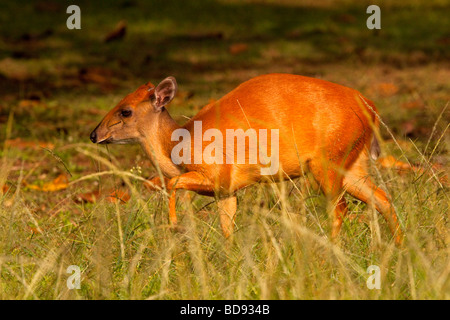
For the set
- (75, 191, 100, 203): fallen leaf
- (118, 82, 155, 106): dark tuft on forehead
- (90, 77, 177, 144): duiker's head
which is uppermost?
(118, 82, 155, 106): dark tuft on forehead

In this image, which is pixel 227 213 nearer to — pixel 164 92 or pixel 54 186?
pixel 164 92

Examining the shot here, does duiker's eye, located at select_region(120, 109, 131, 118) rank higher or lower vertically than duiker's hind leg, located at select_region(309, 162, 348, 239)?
higher

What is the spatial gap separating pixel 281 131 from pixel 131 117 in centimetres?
88

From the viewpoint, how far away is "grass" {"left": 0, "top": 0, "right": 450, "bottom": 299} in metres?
3.43

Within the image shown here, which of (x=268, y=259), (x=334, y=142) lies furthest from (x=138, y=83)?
(x=268, y=259)

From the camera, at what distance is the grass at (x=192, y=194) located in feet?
11.3

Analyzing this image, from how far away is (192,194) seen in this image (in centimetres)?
492

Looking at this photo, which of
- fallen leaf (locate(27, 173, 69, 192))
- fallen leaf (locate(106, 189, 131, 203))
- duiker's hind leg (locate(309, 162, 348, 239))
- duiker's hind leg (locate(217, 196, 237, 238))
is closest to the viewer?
fallen leaf (locate(106, 189, 131, 203))

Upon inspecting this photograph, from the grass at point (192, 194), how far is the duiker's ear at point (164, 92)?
39cm

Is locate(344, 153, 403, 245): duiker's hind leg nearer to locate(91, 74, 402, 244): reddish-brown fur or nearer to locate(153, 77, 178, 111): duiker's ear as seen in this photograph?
locate(91, 74, 402, 244): reddish-brown fur

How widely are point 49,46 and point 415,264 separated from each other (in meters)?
7.99

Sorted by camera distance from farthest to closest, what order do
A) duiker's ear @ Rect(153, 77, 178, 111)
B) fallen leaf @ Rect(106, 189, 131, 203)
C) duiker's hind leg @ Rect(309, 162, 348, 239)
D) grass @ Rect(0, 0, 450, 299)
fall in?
duiker's ear @ Rect(153, 77, 178, 111) < duiker's hind leg @ Rect(309, 162, 348, 239) < fallen leaf @ Rect(106, 189, 131, 203) < grass @ Rect(0, 0, 450, 299)

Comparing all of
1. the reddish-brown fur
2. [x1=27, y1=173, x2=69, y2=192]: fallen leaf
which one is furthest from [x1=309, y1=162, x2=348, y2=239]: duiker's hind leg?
[x1=27, y1=173, x2=69, y2=192]: fallen leaf
